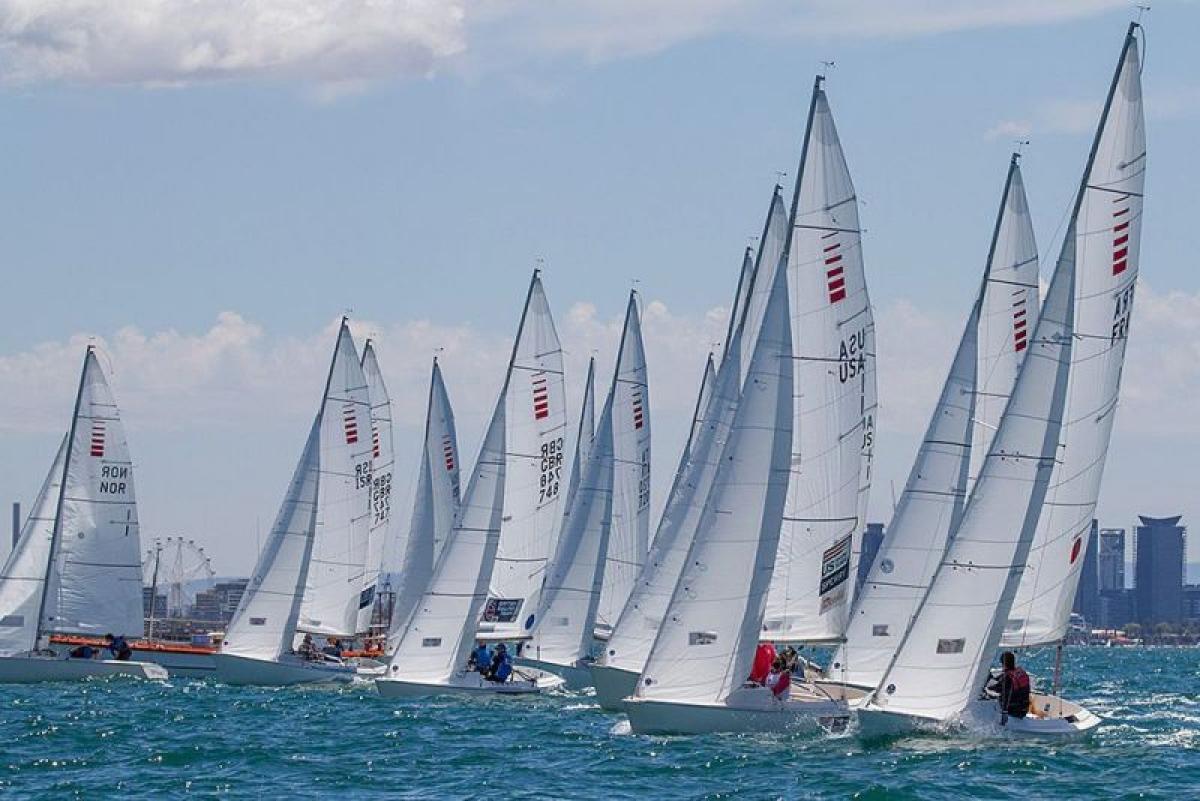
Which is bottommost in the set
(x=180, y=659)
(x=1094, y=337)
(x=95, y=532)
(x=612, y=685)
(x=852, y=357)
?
(x=612, y=685)

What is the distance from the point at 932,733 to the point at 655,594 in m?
9.15

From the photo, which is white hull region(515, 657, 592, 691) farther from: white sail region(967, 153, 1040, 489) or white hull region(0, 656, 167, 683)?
white sail region(967, 153, 1040, 489)

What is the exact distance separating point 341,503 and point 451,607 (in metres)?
11.6

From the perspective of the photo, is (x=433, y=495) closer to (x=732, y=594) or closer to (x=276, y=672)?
→ (x=276, y=672)

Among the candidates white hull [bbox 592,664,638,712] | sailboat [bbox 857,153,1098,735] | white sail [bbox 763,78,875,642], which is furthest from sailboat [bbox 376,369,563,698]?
sailboat [bbox 857,153,1098,735]

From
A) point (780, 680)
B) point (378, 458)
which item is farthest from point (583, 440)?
point (780, 680)

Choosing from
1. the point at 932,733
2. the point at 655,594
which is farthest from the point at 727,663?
the point at 655,594

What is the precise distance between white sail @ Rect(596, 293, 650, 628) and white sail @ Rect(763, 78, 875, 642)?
13825 mm

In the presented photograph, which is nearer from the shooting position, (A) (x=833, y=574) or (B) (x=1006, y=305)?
(A) (x=833, y=574)

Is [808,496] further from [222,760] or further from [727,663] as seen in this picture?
[222,760]

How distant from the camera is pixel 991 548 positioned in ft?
109

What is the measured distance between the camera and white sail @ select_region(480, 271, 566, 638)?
51.8 m

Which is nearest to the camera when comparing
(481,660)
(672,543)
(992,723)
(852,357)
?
(992,723)

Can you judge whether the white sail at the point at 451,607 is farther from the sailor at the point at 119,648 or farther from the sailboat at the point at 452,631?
the sailor at the point at 119,648
